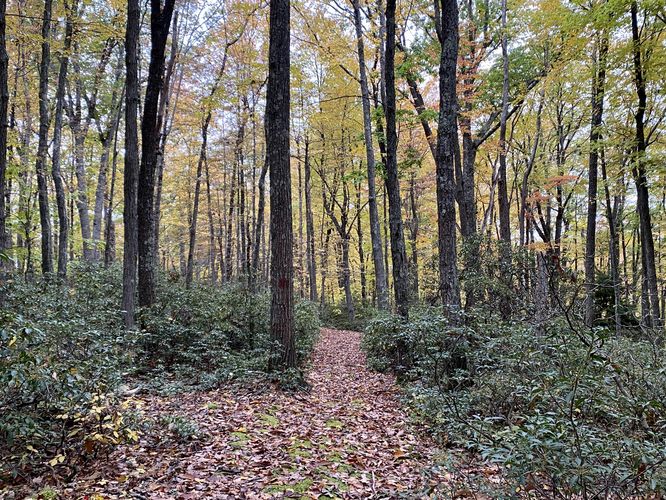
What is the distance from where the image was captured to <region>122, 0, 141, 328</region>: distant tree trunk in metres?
6.79

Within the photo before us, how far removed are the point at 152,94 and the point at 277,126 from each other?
147 inches

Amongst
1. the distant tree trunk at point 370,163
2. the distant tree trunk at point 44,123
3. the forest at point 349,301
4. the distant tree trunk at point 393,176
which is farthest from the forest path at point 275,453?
the distant tree trunk at point 44,123

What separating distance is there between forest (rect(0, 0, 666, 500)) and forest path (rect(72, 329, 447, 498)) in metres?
0.04

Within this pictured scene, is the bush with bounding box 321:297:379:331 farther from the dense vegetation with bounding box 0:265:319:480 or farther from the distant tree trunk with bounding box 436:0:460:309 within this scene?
the distant tree trunk with bounding box 436:0:460:309

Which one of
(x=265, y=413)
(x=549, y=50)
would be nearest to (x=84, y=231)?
(x=265, y=413)

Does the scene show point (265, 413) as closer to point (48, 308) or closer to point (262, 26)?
point (48, 308)

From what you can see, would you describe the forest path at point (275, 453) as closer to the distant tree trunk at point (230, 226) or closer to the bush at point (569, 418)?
the bush at point (569, 418)

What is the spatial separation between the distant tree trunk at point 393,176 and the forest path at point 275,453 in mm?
2677

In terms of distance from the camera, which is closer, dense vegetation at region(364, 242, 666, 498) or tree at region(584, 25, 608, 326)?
dense vegetation at region(364, 242, 666, 498)

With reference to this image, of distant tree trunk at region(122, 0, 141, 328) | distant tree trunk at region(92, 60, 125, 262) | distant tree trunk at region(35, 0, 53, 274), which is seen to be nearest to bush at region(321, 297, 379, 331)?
distant tree trunk at region(92, 60, 125, 262)

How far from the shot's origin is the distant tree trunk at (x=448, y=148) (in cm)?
659

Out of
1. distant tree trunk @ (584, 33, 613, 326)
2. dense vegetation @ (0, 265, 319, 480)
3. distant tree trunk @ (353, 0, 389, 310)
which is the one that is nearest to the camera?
dense vegetation @ (0, 265, 319, 480)

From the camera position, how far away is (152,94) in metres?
8.13

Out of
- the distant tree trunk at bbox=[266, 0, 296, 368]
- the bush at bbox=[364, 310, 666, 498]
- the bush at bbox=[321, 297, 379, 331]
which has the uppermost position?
the distant tree trunk at bbox=[266, 0, 296, 368]
